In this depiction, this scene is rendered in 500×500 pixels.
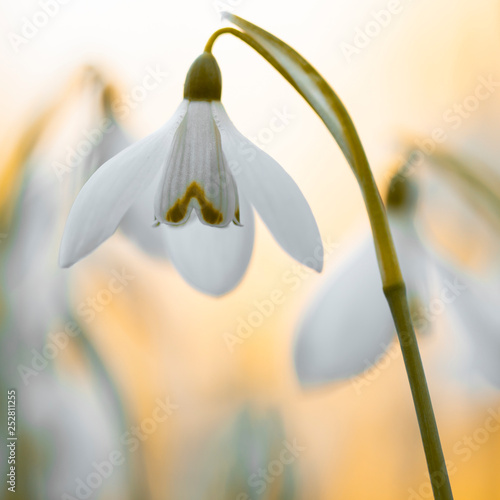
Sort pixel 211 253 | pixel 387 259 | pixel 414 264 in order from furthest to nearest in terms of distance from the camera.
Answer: pixel 414 264 → pixel 211 253 → pixel 387 259

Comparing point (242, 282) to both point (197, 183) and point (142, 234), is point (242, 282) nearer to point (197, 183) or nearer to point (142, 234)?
point (142, 234)

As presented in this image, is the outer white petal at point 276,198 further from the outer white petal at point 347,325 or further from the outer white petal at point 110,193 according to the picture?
the outer white petal at point 347,325

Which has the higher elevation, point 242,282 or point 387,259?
point 387,259

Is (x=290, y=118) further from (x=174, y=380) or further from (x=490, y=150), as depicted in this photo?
(x=174, y=380)

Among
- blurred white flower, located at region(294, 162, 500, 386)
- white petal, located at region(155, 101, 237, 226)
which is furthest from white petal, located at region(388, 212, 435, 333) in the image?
white petal, located at region(155, 101, 237, 226)

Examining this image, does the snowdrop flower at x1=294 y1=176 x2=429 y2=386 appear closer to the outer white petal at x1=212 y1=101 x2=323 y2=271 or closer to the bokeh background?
the bokeh background

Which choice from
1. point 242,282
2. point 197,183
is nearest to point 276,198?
point 197,183

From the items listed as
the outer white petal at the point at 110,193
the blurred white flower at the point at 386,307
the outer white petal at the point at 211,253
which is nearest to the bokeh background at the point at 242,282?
the blurred white flower at the point at 386,307

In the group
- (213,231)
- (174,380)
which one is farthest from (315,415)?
(213,231)
